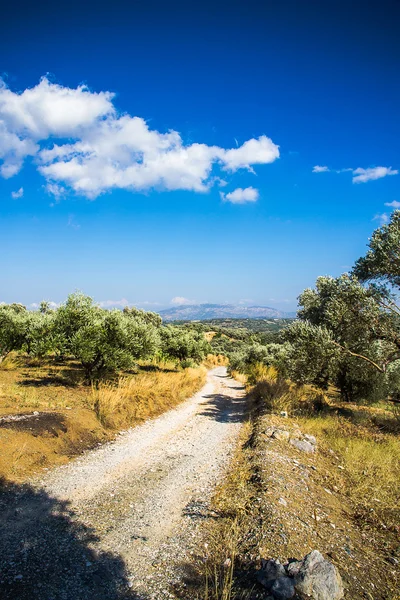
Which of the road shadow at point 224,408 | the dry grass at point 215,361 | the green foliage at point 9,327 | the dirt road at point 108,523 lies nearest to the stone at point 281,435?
the dirt road at point 108,523

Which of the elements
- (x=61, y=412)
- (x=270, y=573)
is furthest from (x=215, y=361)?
(x=270, y=573)

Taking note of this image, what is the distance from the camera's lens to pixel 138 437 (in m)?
12.7

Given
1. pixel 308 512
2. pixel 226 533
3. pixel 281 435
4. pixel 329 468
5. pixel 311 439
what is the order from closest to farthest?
pixel 226 533, pixel 308 512, pixel 329 468, pixel 281 435, pixel 311 439

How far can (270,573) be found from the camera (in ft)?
15.4

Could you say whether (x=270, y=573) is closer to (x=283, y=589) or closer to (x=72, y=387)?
(x=283, y=589)

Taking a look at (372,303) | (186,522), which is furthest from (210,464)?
(372,303)

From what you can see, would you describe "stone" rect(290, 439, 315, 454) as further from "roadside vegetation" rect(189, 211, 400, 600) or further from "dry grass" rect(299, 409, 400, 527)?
"dry grass" rect(299, 409, 400, 527)

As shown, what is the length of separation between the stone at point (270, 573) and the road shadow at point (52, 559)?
1816mm

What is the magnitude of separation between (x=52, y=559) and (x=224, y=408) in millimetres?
16921

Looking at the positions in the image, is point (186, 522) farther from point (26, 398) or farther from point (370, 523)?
point (26, 398)

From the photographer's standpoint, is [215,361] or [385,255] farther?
[215,361]

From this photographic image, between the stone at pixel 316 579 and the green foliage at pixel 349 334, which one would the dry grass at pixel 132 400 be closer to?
the green foliage at pixel 349 334

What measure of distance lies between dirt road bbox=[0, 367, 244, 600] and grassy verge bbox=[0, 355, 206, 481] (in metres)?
0.83

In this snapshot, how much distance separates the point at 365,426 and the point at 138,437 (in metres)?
11.3
